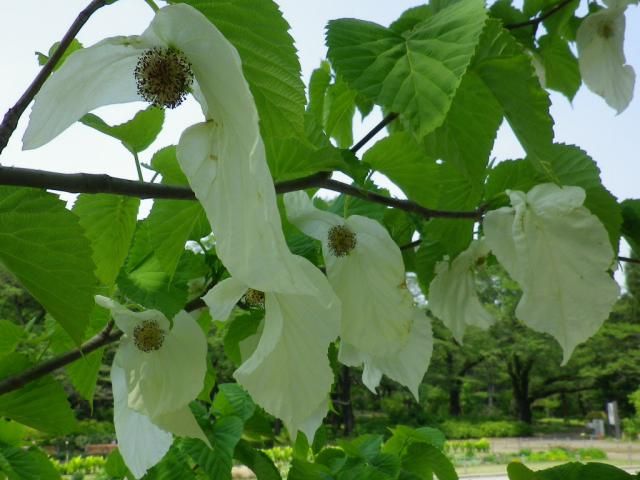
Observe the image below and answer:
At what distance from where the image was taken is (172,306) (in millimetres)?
404

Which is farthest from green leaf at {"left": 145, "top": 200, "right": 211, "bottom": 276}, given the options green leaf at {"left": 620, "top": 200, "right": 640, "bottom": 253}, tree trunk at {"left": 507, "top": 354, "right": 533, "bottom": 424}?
tree trunk at {"left": 507, "top": 354, "right": 533, "bottom": 424}

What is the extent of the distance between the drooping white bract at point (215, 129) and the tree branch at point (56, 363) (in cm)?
24

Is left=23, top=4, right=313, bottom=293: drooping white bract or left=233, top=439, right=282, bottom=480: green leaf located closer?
left=23, top=4, right=313, bottom=293: drooping white bract

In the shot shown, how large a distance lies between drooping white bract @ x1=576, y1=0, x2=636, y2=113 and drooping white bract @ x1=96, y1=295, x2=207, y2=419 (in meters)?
0.38

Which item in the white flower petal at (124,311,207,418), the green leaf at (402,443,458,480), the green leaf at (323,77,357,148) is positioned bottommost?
the green leaf at (402,443,458,480)

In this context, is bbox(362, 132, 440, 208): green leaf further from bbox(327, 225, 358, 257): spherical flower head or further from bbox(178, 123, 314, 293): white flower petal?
bbox(178, 123, 314, 293): white flower petal

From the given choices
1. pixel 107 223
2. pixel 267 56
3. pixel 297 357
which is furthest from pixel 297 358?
pixel 107 223

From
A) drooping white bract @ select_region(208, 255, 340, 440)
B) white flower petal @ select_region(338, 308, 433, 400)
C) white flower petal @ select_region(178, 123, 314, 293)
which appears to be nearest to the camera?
white flower petal @ select_region(178, 123, 314, 293)

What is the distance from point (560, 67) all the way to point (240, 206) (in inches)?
25.3

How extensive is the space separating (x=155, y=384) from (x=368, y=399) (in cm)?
1217

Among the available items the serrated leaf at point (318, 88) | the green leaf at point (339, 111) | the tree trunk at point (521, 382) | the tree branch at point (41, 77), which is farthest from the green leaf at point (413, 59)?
the tree trunk at point (521, 382)

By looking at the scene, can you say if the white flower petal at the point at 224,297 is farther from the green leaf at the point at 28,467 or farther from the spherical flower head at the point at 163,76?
the green leaf at the point at 28,467

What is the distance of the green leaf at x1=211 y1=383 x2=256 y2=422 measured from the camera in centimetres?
67

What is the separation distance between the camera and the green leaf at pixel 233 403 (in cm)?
67
